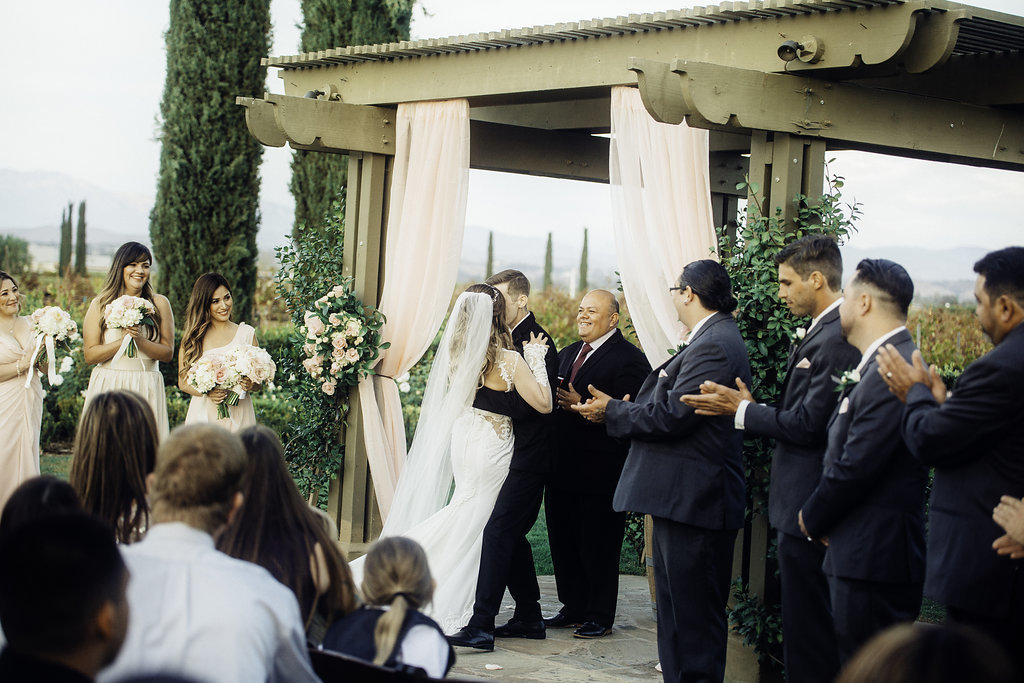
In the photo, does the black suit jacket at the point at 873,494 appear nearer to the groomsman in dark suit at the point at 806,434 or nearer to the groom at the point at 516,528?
the groomsman in dark suit at the point at 806,434

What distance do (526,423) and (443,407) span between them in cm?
44

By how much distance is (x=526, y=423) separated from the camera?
534 centimetres

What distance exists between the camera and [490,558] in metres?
5.22

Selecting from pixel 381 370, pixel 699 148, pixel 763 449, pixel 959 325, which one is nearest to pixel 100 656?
pixel 763 449

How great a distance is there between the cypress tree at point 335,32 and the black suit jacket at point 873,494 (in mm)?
9101

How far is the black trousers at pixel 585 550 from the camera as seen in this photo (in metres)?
5.49

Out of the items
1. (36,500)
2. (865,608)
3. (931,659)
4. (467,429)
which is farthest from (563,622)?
(931,659)

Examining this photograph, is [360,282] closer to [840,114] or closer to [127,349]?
[127,349]

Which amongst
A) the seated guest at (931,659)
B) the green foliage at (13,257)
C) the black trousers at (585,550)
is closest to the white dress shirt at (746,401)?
the black trousers at (585,550)

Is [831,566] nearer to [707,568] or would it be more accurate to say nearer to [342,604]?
[707,568]

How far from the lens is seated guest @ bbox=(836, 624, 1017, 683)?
4.42 ft

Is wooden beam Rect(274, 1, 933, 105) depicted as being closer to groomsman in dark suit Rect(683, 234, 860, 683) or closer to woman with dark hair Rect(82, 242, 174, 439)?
groomsman in dark suit Rect(683, 234, 860, 683)

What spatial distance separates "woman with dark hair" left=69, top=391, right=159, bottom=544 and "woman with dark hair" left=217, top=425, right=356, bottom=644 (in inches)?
28.6

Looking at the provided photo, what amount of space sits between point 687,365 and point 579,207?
1028 inches
